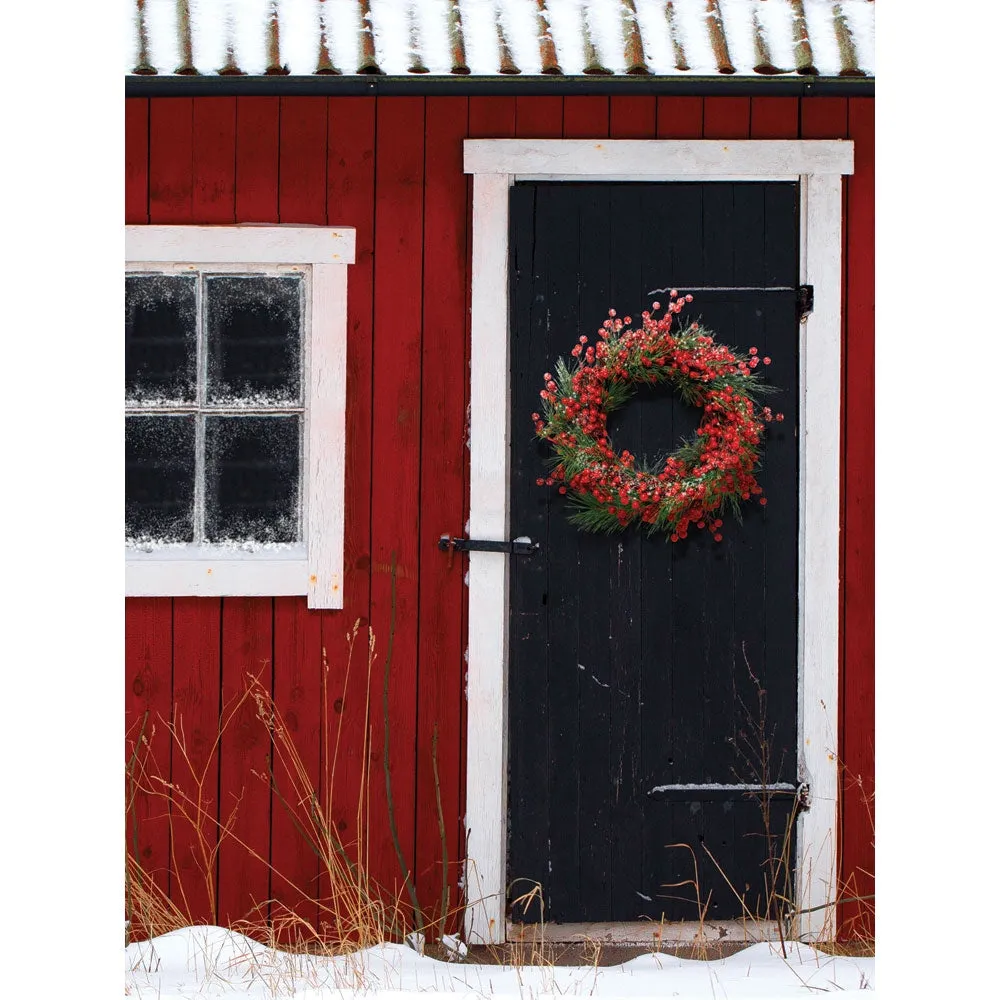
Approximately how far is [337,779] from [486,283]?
1.85 meters

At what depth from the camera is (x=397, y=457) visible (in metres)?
3.67

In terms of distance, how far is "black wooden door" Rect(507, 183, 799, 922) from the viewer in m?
3.65

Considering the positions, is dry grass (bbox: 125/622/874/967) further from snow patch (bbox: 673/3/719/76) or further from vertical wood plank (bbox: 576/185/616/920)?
snow patch (bbox: 673/3/719/76)

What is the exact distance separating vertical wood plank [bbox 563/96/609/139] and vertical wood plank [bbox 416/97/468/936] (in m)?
0.37

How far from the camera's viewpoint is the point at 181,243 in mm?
3619

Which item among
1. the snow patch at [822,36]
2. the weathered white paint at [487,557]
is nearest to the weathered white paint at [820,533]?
the snow patch at [822,36]

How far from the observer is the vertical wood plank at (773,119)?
3.67m

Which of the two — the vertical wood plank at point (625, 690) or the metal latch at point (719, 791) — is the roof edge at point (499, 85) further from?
the metal latch at point (719, 791)

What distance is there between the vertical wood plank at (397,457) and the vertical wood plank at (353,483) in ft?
0.10

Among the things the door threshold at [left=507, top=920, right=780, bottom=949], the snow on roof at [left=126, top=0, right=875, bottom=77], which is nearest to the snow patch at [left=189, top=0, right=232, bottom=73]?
the snow on roof at [left=126, top=0, right=875, bottom=77]

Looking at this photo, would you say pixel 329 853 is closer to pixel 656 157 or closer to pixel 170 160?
pixel 170 160

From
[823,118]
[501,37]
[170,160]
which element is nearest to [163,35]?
[170,160]

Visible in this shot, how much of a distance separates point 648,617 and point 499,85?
1.90 metres
